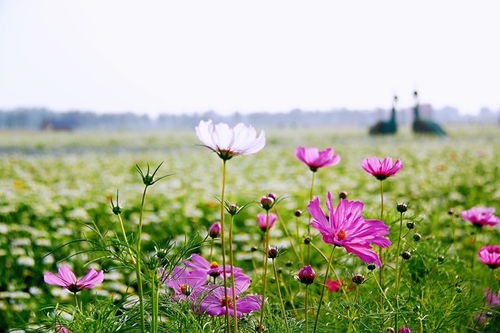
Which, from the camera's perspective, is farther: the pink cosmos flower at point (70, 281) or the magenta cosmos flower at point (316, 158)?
the magenta cosmos flower at point (316, 158)

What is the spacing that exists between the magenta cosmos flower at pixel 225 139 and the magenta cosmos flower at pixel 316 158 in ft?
1.05

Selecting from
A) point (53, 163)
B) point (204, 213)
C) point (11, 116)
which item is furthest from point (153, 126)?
point (204, 213)

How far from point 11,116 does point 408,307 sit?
284 ft

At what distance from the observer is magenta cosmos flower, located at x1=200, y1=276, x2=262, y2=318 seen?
3.02ft

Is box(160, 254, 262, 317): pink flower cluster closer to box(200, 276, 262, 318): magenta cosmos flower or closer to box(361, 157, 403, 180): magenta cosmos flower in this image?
box(200, 276, 262, 318): magenta cosmos flower

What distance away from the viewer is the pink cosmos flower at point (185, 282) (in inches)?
38.0

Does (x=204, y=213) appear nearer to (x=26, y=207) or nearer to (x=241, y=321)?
(x=26, y=207)

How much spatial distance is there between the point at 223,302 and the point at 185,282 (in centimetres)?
10

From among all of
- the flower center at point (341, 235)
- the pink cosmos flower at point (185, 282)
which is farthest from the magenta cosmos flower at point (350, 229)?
the pink cosmos flower at point (185, 282)

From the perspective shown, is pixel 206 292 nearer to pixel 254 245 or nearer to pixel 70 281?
pixel 70 281

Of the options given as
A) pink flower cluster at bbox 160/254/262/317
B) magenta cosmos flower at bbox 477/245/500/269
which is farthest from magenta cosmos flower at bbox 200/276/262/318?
magenta cosmos flower at bbox 477/245/500/269

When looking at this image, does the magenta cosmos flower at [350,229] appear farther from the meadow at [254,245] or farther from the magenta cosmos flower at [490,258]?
the magenta cosmos flower at [490,258]

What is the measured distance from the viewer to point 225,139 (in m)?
0.87

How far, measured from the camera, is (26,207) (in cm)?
395
